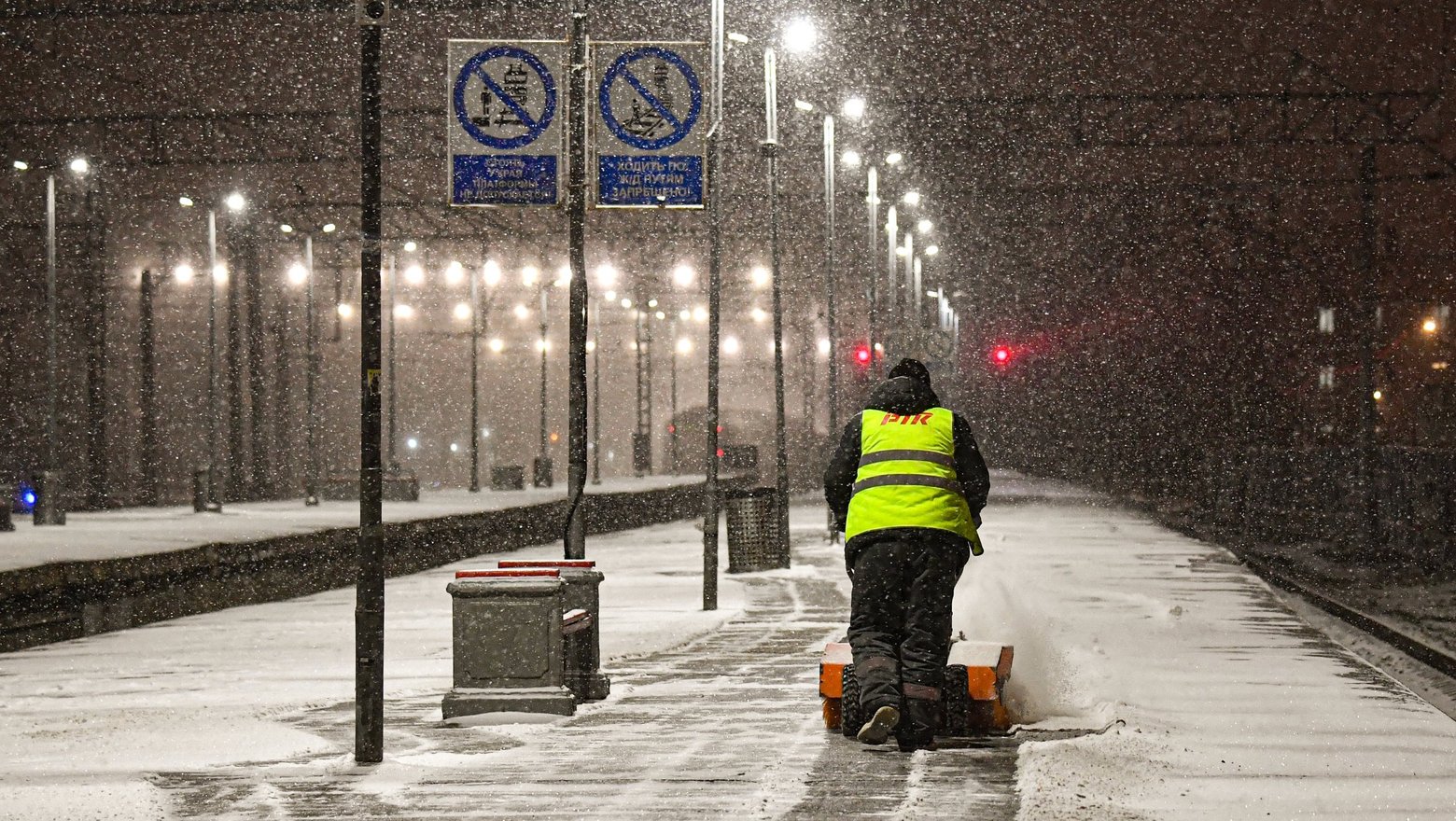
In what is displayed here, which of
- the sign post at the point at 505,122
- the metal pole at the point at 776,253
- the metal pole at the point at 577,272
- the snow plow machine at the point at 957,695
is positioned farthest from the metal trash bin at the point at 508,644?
the metal pole at the point at 776,253

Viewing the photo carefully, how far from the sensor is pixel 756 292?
8131 cm

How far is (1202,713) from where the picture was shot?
12305mm

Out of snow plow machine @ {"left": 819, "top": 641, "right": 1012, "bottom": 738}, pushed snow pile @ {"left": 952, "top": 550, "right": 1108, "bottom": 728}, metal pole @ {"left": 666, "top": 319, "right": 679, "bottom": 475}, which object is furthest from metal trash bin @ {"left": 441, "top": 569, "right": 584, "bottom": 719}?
metal pole @ {"left": 666, "top": 319, "right": 679, "bottom": 475}

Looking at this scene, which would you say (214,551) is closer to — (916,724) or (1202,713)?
(1202,713)

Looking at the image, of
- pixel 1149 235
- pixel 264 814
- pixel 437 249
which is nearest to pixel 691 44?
pixel 264 814

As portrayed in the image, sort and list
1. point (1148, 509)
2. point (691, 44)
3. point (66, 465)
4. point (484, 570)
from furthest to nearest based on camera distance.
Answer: point (66, 465) → point (1148, 509) → point (691, 44) → point (484, 570)

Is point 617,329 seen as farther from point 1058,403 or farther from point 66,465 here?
point 66,465

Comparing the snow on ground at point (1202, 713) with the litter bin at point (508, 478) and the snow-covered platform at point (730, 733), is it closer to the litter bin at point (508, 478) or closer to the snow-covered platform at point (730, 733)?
the snow-covered platform at point (730, 733)

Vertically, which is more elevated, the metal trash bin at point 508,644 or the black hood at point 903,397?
the black hood at point 903,397

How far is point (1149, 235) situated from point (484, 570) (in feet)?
177

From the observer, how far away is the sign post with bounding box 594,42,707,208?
1603 cm

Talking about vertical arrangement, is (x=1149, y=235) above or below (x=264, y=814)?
above

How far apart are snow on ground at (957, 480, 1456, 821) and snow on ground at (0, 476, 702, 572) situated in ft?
40.9

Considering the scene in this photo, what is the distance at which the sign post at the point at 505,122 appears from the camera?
13953 millimetres
